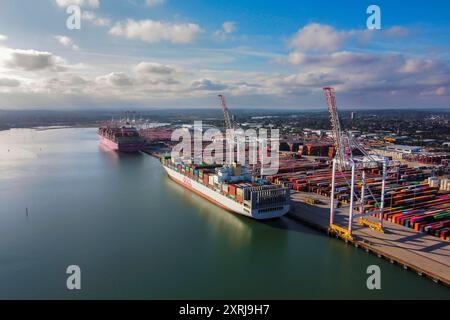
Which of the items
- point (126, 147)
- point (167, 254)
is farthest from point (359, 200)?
point (126, 147)

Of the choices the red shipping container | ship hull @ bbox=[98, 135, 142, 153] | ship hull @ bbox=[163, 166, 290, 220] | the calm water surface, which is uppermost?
ship hull @ bbox=[98, 135, 142, 153]

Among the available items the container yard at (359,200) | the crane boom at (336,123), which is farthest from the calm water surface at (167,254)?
the crane boom at (336,123)

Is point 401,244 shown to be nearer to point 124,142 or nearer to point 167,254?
point 167,254

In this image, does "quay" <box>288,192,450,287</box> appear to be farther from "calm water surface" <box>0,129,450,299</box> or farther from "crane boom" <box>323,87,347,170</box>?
"crane boom" <box>323,87,347,170</box>

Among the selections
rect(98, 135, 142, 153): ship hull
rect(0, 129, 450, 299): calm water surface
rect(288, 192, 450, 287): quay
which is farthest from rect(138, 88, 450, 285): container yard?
rect(98, 135, 142, 153): ship hull

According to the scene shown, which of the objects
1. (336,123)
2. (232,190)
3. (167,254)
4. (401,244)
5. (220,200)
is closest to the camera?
(167,254)

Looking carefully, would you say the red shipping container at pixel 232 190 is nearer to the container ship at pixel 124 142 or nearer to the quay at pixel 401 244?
the quay at pixel 401 244

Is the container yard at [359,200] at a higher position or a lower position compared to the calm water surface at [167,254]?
higher
